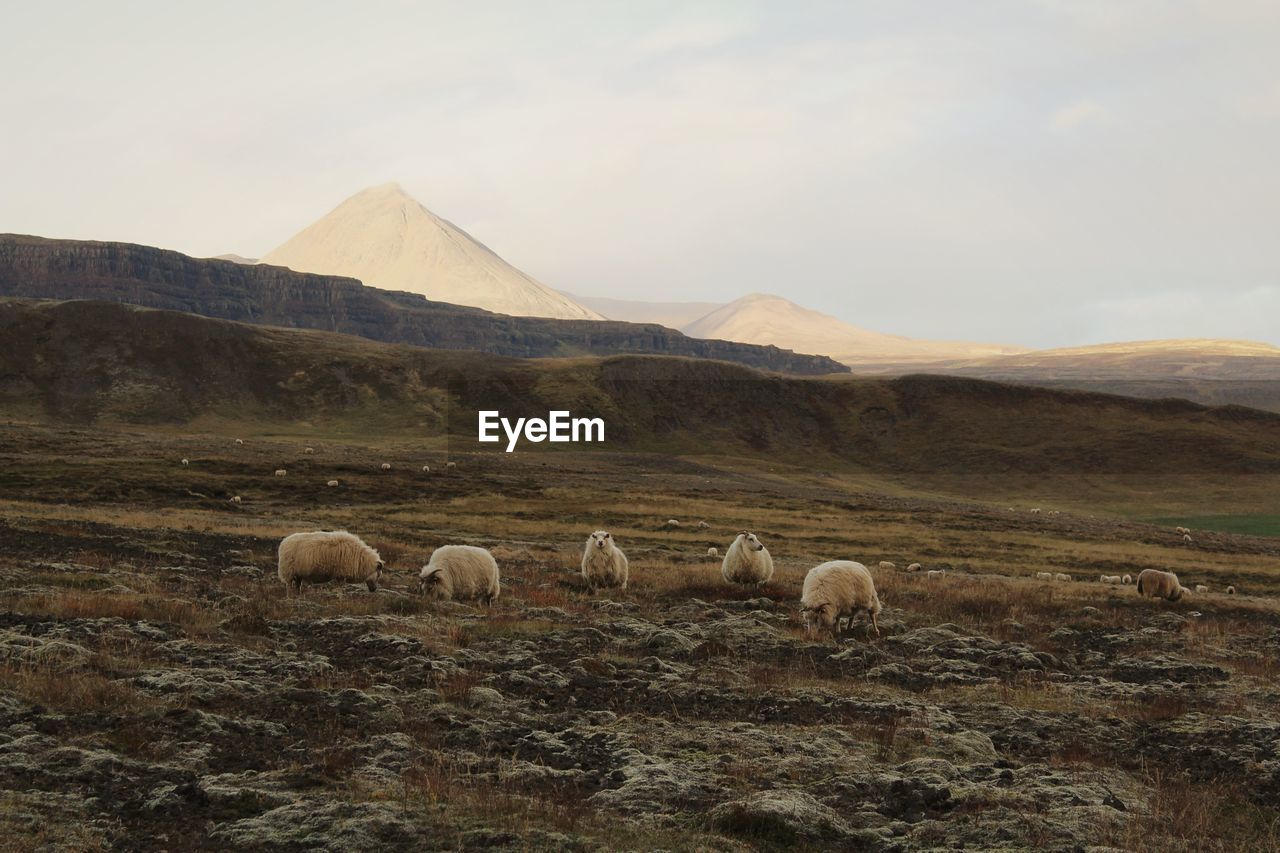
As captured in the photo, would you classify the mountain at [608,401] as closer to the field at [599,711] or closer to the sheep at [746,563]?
the sheep at [746,563]

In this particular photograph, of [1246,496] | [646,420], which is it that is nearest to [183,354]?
[646,420]

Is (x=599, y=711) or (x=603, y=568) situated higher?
(x=599, y=711)

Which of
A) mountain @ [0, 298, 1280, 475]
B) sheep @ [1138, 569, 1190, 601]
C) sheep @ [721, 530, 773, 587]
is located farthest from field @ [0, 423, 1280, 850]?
mountain @ [0, 298, 1280, 475]

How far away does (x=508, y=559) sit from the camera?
32.0 m

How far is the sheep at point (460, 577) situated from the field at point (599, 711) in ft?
2.99

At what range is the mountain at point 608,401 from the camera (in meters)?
128

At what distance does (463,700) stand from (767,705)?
4.22m

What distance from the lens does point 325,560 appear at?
22.1 m

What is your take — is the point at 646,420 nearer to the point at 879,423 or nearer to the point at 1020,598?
the point at 879,423

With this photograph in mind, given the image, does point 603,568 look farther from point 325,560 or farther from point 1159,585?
point 1159,585

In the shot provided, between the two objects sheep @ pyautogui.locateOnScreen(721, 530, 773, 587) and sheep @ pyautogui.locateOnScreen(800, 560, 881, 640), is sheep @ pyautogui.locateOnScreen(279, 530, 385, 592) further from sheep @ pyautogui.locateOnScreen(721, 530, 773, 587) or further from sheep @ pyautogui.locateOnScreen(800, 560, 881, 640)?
sheep @ pyautogui.locateOnScreen(800, 560, 881, 640)

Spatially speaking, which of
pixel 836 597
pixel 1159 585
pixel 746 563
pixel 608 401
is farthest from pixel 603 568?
pixel 608 401

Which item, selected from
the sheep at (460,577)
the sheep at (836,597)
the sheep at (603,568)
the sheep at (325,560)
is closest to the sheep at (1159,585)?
the sheep at (836,597)

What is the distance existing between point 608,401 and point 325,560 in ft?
416
